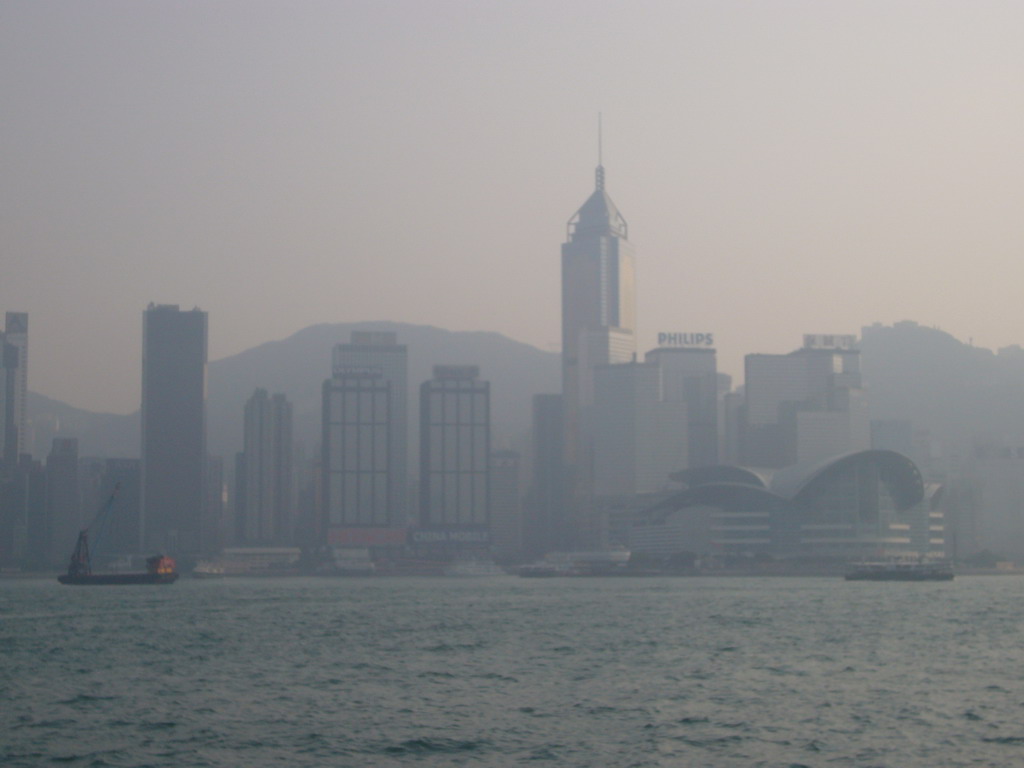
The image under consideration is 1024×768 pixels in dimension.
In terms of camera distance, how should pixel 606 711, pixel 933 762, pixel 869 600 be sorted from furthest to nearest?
1. pixel 869 600
2. pixel 606 711
3. pixel 933 762

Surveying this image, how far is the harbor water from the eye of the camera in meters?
39.2

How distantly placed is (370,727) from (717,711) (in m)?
11.1

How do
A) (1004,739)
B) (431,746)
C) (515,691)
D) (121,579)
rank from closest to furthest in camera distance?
(431,746) → (1004,739) → (515,691) → (121,579)

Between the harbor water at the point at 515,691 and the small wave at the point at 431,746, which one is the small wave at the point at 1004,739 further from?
the small wave at the point at 431,746

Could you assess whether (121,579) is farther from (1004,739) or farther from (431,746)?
(1004,739)

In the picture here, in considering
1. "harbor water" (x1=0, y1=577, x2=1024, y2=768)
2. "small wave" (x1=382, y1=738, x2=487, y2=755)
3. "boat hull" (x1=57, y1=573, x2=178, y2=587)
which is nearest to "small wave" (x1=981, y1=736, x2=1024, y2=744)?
"harbor water" (x1=0, y1=577, x2=1024, y2=768)

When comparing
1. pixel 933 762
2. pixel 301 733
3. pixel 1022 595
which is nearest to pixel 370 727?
pixel 301 733

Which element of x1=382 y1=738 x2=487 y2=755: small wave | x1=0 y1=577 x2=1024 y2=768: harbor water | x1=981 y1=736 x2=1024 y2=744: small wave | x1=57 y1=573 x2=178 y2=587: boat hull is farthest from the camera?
x1=57 y1=573 x2=178 y2=587: boat hull

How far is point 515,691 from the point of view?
5178cm

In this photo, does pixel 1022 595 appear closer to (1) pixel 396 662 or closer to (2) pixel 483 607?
(2) pixel 483 607

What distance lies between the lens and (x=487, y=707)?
156 ft

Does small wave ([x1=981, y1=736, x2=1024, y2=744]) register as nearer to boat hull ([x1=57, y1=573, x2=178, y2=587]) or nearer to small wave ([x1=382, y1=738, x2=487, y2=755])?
small wave ([x1=382, y1=738, x2=487, y2=755])

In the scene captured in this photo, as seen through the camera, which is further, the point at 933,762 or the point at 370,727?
the point at 370,727

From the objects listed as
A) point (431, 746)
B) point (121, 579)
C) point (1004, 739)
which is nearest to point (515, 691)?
point (431, 746)
